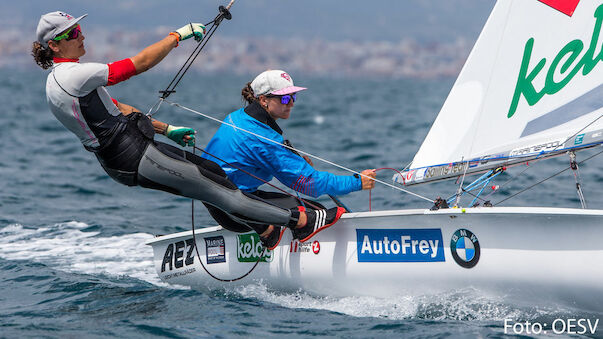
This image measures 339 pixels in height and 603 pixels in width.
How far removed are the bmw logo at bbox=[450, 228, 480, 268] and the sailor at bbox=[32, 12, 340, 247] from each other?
→ 2.41 feet

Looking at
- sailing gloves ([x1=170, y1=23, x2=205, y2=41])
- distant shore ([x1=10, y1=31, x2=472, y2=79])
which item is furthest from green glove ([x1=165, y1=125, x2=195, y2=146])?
distant shore ([x1=10, y1=31, x2=472, y2=79])

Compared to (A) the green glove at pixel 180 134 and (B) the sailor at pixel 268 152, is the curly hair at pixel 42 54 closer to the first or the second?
(A) the green glove at pixel 180 134

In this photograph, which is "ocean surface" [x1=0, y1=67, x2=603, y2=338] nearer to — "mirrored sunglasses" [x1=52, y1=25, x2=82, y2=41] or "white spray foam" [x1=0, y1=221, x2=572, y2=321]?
"white spray foam" [x1=0, y1=221, x2=572, y2=321]

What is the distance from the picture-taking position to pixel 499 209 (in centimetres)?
413

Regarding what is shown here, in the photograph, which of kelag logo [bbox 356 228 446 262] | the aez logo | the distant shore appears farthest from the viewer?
the distant shore

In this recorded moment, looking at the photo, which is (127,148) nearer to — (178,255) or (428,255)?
(178,255)

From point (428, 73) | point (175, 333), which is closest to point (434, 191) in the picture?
point (175, 333)

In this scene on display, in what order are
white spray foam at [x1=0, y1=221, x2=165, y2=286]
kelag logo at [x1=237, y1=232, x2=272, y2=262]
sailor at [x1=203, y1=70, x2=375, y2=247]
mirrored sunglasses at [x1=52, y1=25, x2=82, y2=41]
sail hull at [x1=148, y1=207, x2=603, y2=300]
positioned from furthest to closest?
white spray foam at [x1=0, y1=221, x2=165, y2=286], kelag logo at [x1=237, y1=232, x2=272, y2=262], sailor at [x1=203, y1=70, x2=375, y2=247], mirrored sunglasses at [x1=52, y1=25, x2=82, y2=41], sail hull at [x1=148, y1=207, x2=603, y2=300]

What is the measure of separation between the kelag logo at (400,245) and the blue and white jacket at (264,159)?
31 centimetres

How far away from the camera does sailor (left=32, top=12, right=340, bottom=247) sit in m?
4.08

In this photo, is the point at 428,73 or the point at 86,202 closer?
the point at 86,202

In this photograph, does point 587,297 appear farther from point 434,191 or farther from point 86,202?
point 86,202

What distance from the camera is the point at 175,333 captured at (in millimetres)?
4188

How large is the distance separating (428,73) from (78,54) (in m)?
128
